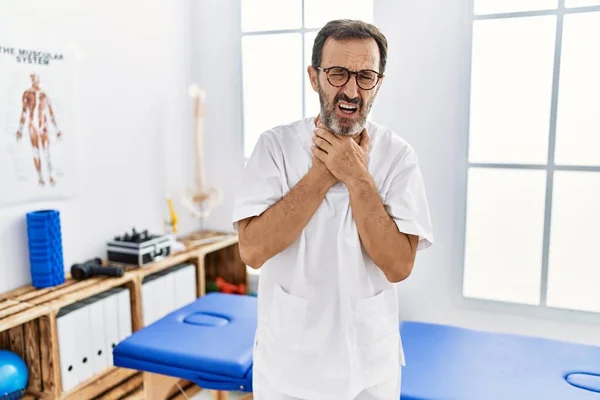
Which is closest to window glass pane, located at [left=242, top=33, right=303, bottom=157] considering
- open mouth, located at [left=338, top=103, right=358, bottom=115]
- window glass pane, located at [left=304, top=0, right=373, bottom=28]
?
window glass pane, located at [left=304, top=0, right=373, bottom=28]

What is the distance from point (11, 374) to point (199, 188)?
162 cm

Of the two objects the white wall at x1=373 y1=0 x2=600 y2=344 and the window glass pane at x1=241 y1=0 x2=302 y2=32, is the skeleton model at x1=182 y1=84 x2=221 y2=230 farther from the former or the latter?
the white wall at x1=373 y1=0 x2=600 y2=344

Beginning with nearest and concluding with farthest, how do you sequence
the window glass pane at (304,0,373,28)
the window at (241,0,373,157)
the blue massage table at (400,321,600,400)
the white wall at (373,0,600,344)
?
the blue massage table at (400,321,600,400) < the white wall at (373,0,600,344) < the window glass pane at (304,0,373,28) < the window at (241,0,373,157)

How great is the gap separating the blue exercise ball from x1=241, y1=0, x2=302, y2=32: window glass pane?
2.26 meters

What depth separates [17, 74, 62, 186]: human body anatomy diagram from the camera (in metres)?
2.39

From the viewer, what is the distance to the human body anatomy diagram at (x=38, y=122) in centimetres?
239

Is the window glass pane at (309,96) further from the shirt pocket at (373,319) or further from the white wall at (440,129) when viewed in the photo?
the shirt pocket at (373,319)

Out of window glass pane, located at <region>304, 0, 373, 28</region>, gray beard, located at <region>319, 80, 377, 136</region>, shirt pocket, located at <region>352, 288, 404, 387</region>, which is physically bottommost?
shirt pocket, located at <region>352, 288, 404, 387</region>

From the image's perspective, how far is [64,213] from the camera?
8.60 ft

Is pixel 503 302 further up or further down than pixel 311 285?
further down

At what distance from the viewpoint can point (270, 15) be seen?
3271 millimetres

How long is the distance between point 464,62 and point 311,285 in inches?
75.0

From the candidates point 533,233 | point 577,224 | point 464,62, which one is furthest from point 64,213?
point 577,224

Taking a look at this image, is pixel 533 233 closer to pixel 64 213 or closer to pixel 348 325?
pixel 348 325
